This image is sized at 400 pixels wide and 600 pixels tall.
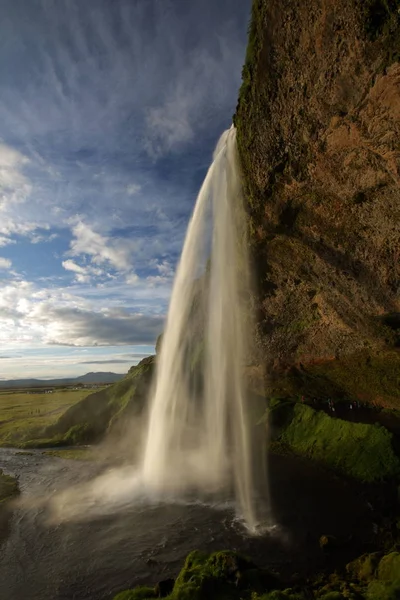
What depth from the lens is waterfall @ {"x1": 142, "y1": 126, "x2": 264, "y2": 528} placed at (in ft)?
73.4

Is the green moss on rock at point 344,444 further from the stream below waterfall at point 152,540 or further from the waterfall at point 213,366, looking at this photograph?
the waterfall at point 213,366

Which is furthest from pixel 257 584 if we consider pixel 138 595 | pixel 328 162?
pixel 328 162

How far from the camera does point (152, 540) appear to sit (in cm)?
1508

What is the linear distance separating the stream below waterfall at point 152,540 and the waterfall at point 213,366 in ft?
6.54

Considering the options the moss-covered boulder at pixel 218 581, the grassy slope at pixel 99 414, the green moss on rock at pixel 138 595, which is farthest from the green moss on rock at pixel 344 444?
the grassy slope at pixel 99 414

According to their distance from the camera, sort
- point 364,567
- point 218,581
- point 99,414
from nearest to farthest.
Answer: point 218,581, point 364,567, point 99,414

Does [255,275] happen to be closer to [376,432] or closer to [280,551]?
[376,432]

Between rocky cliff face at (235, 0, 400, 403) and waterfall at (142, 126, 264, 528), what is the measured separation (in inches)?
75.7

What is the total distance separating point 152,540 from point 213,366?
1392cm

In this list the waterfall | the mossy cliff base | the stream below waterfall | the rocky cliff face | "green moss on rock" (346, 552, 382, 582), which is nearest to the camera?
the mossy cliff base

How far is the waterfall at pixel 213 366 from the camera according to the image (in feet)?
73.4

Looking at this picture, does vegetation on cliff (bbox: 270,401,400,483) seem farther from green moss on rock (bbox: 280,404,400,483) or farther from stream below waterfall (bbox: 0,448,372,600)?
stream below waterfall (bbox: 0,448,372,600)

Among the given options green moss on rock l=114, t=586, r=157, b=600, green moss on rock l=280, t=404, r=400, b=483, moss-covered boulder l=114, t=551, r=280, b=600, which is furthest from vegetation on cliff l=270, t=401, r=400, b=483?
green moss on rock l=114, t=586, r=157, b=600

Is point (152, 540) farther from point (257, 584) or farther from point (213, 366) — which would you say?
point (213, 366)
